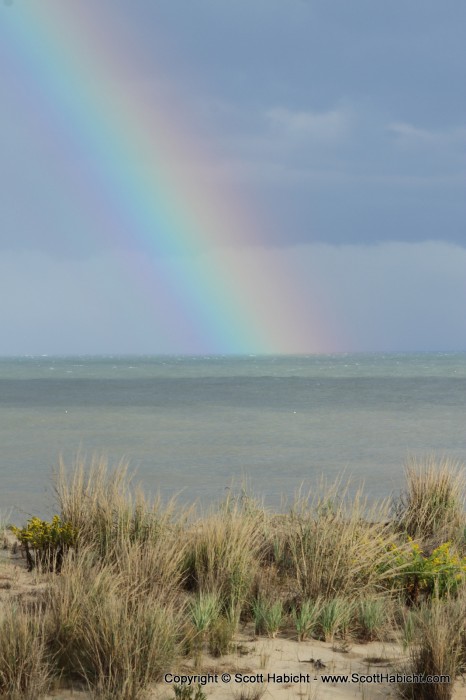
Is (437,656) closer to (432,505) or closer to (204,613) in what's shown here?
(204,613)

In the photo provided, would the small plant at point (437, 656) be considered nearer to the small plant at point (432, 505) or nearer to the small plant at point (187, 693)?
the small plant at point (187, 693)

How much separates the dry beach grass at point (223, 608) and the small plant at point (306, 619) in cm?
1

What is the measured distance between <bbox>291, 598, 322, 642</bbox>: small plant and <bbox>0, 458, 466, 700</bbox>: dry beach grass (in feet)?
0.05

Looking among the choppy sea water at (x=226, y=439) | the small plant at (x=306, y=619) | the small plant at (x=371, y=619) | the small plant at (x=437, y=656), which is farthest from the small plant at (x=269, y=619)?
the choppy sea water at (x=226, y=439)

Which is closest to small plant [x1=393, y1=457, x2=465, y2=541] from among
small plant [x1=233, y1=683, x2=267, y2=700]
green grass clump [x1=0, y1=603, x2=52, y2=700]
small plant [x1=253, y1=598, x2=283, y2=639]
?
small plant [x1=253, y1=598, x2=283, y2=639]

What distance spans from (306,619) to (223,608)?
0.68 m

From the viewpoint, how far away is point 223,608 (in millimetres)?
5891

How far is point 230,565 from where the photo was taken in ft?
20.3

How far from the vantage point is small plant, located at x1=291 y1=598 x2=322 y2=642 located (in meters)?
5.50

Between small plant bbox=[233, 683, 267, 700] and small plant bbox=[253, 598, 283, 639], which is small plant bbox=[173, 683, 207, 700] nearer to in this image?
small plant bbox=[233, 683, 267, 700]

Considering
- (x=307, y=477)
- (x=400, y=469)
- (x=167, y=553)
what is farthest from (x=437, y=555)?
(x=400, y=469)

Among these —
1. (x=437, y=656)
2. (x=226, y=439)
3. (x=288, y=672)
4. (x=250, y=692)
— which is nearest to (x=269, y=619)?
(x=288, y=672)

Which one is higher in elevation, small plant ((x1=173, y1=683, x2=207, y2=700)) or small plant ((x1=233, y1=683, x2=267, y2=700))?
small plant ((x1=173, y1=683, x2=207, y2=700))

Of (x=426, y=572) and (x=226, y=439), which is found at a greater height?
(x=426, y=572)
